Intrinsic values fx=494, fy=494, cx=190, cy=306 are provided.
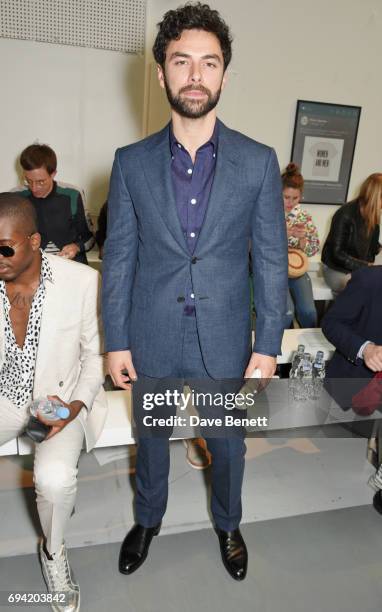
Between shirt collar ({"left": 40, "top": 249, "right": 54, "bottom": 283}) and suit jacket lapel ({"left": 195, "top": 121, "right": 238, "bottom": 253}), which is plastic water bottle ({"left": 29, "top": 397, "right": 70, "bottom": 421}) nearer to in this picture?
shirt collar ({"left": 40, "top": 249, "right": 54, "bottom": 283})

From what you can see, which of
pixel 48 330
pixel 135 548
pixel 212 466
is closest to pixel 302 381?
pixel 212 466

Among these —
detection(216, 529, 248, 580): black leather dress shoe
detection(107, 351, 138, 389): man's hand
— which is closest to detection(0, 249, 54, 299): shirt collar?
detection(107, 351, 138, 389): man's hand

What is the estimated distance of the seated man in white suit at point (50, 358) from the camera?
166 cm

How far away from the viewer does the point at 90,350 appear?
1.91 meters

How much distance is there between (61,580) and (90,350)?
0.81m

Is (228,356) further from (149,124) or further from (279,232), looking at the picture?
(149,124)

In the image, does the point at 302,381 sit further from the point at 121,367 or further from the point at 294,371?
the point at 121,367

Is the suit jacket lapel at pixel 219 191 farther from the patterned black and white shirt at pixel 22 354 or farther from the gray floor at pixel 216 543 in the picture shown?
the gray floor at pixel 216 543

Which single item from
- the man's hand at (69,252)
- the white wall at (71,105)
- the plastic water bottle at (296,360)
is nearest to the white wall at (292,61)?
the white wall at (71,105)

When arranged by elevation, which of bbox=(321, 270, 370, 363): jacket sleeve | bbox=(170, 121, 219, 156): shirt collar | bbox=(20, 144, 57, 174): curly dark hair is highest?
bbox=(170, 121, 219, 156): shirt collar

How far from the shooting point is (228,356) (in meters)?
1.64

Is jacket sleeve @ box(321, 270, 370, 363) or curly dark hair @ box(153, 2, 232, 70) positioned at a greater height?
curly dark hair @ box(153, 2, 232, 70)

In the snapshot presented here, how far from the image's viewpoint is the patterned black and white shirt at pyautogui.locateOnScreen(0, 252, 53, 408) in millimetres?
1778

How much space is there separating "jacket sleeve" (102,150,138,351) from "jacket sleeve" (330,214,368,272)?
2.77 metres
